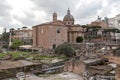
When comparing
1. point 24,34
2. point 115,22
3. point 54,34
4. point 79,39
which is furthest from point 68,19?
point 24,34

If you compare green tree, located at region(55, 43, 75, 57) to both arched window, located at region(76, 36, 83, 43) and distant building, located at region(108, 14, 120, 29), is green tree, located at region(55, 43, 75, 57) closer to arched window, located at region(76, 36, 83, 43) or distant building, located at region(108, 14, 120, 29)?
arched window, located at region(76, 36, 83, 43)

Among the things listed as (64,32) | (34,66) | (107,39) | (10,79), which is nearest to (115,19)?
(107,39)

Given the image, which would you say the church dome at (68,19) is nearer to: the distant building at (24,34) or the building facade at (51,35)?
the building facade at (51,35)

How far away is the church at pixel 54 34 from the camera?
46938 millimetres

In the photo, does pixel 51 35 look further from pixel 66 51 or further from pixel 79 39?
pixel 66 51

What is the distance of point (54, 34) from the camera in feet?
156

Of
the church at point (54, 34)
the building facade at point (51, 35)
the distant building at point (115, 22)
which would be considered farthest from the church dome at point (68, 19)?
the distant building at point (115, 22)

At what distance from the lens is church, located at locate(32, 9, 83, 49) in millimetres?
46938

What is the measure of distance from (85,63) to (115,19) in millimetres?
61392

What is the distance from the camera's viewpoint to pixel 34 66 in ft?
75.1

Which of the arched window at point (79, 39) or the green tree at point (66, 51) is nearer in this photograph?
the green tree at point (66, 51)

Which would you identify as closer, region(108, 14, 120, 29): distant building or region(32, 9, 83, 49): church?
region(32, 9, 83, 49): church

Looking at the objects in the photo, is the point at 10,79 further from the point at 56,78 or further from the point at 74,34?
the point at 74,34

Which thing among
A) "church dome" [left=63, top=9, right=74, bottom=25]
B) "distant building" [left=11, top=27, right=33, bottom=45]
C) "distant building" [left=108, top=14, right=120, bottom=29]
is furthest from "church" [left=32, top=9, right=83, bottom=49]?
"distant building" [left=108, top=14, right=120, bottom=29]
